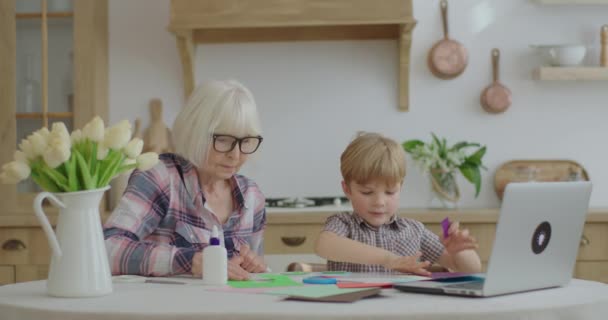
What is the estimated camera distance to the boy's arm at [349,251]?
6.56 ft

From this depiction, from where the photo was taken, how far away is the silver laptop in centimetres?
147

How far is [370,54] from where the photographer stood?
399 cm

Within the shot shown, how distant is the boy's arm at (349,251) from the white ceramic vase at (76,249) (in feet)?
2.07

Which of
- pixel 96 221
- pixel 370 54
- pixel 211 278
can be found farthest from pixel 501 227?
pixel 370 54

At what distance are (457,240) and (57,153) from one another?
0.84 meters

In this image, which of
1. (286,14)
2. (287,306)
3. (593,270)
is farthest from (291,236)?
(287,306)

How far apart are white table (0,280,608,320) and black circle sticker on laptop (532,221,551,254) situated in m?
0.08

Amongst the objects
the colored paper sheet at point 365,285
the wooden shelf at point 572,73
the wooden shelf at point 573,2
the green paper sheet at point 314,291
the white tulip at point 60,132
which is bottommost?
the colored paper sheet at point 365,285

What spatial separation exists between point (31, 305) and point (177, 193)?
719 millimetres

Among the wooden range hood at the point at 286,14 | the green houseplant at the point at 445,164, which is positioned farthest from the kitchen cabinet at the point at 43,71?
the green houseplant at the point at 445,164

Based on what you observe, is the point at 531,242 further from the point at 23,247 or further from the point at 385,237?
the point at 23,247

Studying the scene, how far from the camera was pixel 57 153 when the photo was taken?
154 cm

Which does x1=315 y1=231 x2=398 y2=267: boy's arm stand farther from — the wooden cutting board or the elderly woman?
the wooden cutting board

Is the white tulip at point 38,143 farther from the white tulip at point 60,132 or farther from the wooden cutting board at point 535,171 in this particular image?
the wooden cutting board at point 535,171
